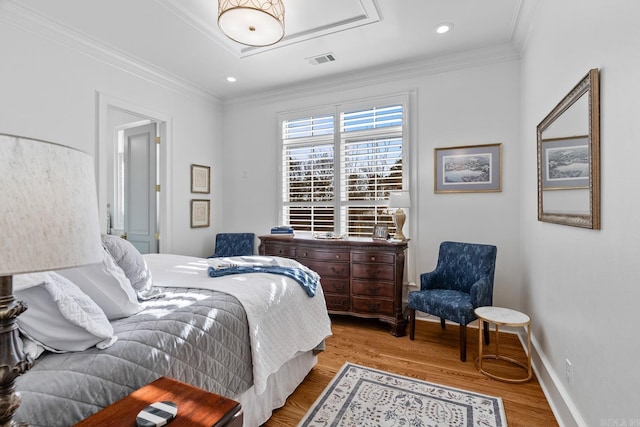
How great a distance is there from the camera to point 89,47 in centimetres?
321

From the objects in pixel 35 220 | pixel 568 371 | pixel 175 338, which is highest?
pixel 35 220

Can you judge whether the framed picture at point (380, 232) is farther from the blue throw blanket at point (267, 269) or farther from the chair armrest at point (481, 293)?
the blue throw blanket at point (267, 269)

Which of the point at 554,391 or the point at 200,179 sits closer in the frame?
the point at 554,391

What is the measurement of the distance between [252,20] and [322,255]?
2397 mm

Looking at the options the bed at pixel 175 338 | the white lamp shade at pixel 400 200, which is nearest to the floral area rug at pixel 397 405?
the bed at pixel 175 338

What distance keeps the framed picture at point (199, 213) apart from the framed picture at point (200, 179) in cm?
16

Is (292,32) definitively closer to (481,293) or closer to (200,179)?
(200,179)

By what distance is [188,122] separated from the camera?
443 centimetres

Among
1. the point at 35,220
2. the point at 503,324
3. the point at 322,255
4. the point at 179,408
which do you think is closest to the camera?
the point at 35,220

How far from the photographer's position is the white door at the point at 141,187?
4227 mm

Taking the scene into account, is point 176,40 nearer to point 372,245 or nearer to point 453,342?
point 372,245

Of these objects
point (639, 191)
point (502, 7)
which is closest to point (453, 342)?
point (639, 191)

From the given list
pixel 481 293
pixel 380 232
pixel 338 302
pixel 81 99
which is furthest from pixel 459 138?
pixel 81 99

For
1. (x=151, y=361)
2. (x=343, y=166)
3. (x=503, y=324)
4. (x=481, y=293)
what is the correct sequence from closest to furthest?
(x=151, y=361) < (x=503, y=324) < (x=481, y=293) < (x=343, y=166)
